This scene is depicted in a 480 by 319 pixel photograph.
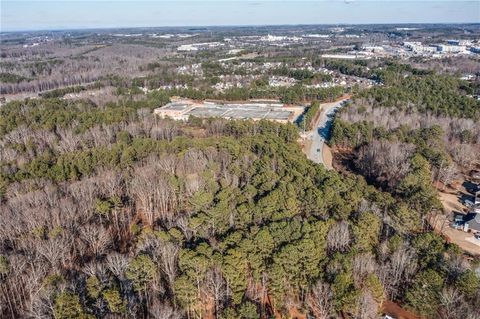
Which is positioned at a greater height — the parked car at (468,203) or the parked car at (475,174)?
the parked car at (475,174)

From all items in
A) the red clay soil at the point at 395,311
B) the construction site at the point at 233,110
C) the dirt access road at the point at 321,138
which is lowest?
the red clay soil at the point at 395,311

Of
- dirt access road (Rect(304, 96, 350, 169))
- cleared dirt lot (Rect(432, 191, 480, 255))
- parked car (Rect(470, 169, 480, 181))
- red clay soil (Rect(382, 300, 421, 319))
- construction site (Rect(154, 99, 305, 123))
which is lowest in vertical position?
cleared dirt lot (Rect(432, 191, 480, 255))

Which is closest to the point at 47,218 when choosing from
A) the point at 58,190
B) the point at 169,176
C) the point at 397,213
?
the point at 58,190

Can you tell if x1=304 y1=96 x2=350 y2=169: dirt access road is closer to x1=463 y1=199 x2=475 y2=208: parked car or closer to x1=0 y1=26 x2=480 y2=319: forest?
x1=0 y1=26 x2=480 y2=319: forest

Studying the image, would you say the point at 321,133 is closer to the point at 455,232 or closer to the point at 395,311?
the point at 455,232

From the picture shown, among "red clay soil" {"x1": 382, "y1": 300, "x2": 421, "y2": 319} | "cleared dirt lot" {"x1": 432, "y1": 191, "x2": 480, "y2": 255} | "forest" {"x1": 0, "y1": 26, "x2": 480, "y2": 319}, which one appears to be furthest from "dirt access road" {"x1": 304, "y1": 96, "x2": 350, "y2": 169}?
"red clay soil" {"x1": 382, "y1": 300, "x2": 421, "y2": 319}

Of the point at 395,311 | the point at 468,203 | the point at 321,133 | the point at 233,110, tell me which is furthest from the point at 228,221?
the point at 233,110

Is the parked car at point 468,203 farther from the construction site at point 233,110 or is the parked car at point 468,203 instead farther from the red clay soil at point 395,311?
the construction site at point 233,110

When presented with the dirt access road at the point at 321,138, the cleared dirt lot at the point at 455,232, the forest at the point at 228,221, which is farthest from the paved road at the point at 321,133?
the cleared dirt lot at the point at 455,232
